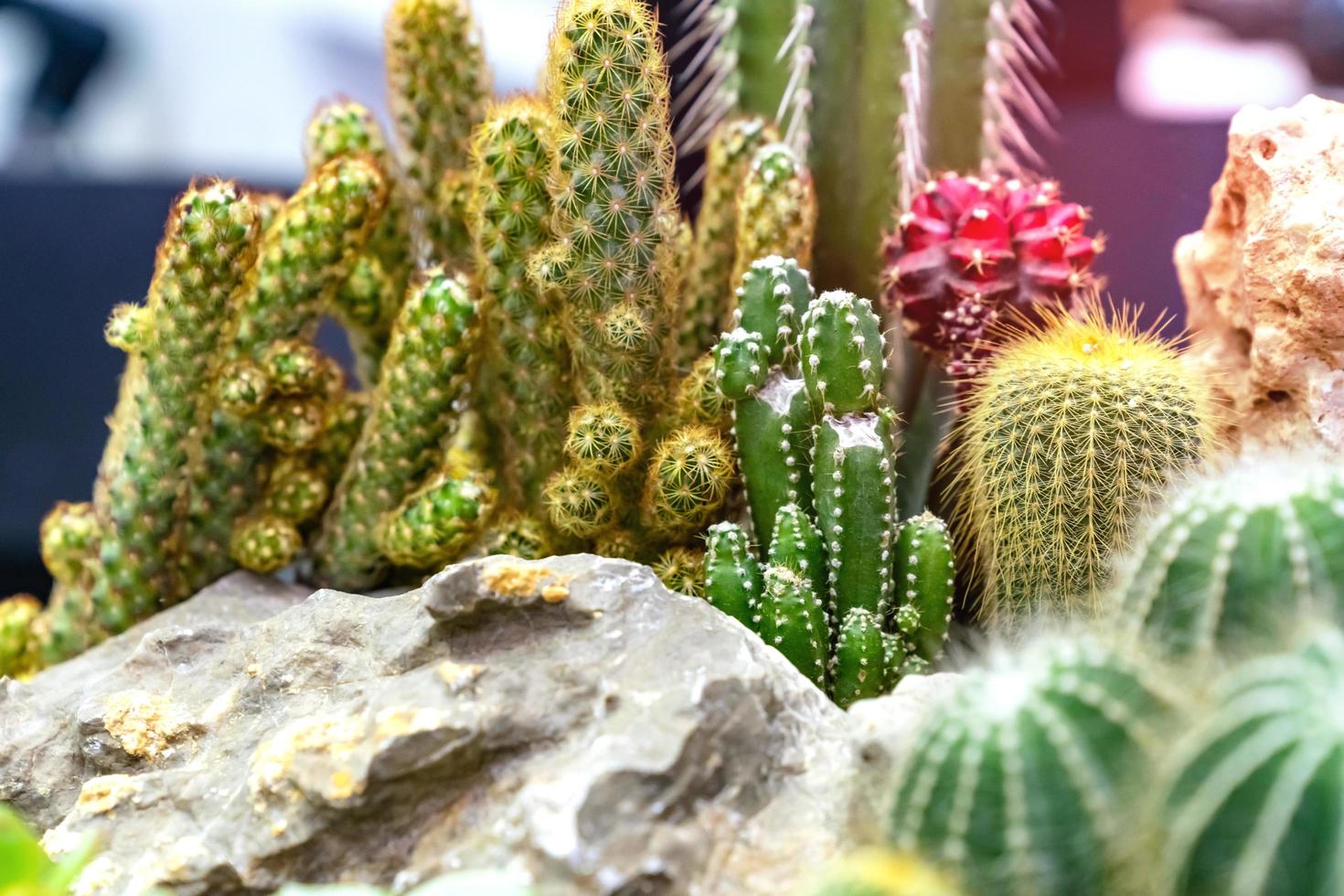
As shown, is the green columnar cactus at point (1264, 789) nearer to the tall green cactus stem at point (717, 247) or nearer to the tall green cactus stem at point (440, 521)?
the tall green cactus stem at point (440, 521)

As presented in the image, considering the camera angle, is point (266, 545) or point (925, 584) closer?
point (925, 584)

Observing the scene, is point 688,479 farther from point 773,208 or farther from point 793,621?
point 773,208

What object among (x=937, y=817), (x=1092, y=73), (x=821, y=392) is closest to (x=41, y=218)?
(x=821, y=392)

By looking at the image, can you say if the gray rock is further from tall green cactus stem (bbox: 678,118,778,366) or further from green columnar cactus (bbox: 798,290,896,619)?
tall green cactus stem (bbox: 678,118,778,366)

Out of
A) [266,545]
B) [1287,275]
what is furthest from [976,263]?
[266,545]

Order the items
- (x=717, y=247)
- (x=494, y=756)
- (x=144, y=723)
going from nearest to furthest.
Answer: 1. (x=494, y=756)
2. (x=144, y=723)
3. (x=717, y=247)

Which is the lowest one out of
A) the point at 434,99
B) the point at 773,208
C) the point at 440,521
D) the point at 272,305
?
the point at 440,521

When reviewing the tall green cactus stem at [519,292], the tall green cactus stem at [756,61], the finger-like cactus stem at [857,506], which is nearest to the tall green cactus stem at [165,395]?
the tall green cactus stem at [519,292]

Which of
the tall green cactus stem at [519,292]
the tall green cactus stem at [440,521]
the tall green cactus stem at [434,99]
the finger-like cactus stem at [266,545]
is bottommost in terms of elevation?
the finger-like cactus stem at [266,545]
